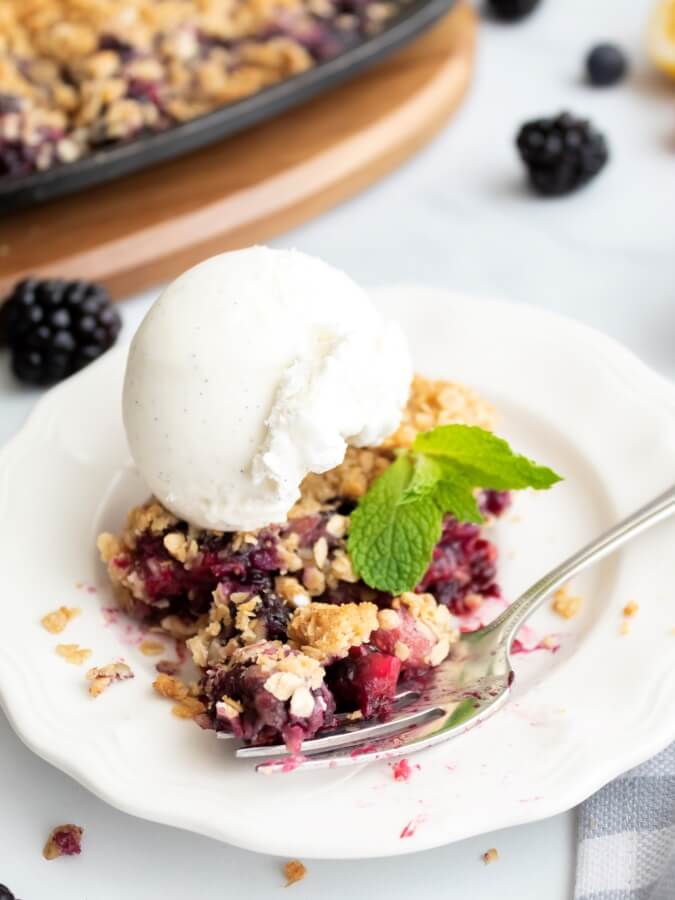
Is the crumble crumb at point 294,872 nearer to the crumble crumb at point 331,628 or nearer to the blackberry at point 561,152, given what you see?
the crumble crumb at point 331,628

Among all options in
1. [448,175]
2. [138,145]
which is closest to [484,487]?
[138,145]

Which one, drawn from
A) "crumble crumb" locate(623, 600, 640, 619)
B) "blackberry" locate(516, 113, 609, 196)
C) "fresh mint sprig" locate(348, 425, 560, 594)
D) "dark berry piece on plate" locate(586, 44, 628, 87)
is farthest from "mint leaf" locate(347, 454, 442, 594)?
"dark berry piece on plate" locate(586, 44, 628, 87)

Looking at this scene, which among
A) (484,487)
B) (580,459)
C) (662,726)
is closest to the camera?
(662,726)

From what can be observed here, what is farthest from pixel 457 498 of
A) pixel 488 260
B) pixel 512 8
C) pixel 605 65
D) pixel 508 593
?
pixel 512 8

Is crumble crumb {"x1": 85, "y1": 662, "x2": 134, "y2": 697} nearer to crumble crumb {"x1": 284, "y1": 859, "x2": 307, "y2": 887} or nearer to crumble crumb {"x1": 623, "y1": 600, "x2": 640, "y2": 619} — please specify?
crumble crumb {"x1": 284, "y1": 859, "x2": 307, "y2": 887}

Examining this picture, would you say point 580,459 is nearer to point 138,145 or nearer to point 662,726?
point 662,726

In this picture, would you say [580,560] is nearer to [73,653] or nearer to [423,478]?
[423,478]
